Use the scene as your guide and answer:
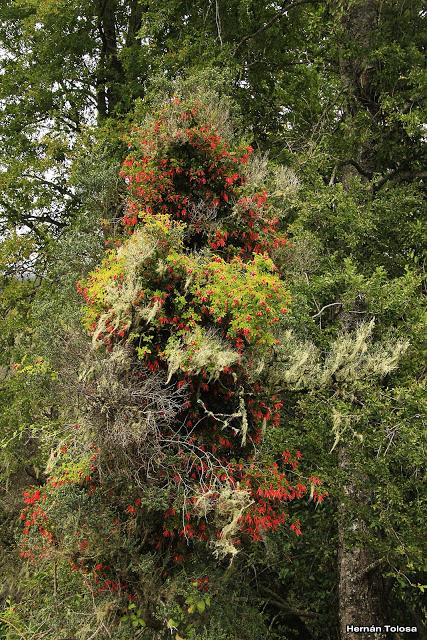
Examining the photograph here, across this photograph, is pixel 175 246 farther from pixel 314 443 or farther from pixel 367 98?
pixel 367 98

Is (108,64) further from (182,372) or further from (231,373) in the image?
(231,373)

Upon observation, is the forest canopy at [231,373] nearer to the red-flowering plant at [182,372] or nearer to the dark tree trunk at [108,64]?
the red-flowering plant at [182,372]

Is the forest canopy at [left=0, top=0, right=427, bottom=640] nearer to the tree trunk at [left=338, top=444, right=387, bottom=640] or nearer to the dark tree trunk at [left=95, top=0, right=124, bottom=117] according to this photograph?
the tree trunk at [left=338, top=444, right=387, bottom=640]

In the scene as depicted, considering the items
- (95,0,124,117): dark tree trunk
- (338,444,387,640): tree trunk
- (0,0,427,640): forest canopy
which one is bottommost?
(338,444,387,640): tree trunk

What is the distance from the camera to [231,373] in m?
6.58

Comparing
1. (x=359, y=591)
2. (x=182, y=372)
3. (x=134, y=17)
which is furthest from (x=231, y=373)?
(x=134, y=17)

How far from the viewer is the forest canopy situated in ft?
21.0

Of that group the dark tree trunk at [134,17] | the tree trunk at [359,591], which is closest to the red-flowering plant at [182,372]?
the tree trunk at [359,591]

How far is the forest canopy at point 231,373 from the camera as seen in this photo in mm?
6387

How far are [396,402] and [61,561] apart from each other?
4321 millimetres

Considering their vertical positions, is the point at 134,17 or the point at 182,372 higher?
the point at 134,17

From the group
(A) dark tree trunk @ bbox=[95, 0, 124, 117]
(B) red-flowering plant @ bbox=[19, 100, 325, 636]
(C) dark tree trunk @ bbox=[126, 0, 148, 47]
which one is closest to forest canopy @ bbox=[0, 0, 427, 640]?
(B) red-flowering plant @ bbox=[19, 100, 325, 636]

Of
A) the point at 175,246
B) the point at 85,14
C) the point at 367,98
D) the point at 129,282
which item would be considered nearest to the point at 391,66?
the point at 367,98

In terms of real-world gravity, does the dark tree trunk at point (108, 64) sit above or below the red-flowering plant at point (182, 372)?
above
